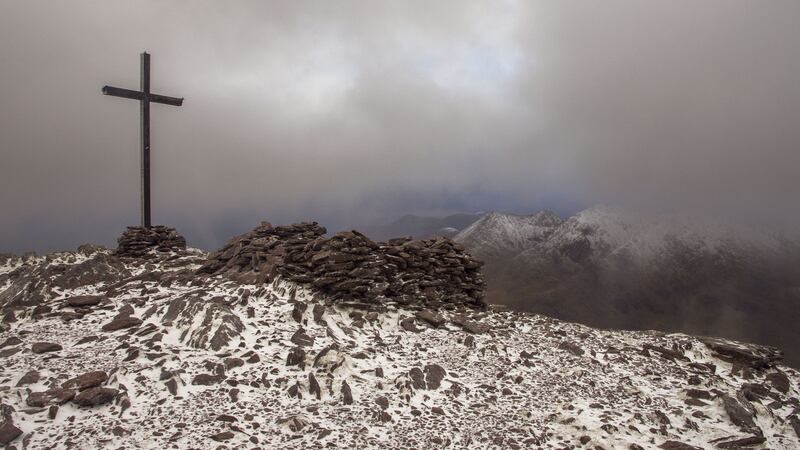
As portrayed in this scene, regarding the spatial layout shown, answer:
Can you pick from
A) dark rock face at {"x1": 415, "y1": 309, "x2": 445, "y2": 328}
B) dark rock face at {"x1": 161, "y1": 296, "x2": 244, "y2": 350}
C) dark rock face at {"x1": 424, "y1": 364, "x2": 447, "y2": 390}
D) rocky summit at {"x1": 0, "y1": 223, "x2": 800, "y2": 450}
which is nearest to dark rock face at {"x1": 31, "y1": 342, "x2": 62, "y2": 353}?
rocky summit at {"x1": 0, "y1": 223, "x2": 800, "y2": 450}

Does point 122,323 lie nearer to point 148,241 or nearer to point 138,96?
point 148,241

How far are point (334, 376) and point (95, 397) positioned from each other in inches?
229

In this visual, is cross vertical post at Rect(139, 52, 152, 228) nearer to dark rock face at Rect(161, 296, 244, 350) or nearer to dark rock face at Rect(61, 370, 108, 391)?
dark rock face at Rect(161, 296, 244, 350)

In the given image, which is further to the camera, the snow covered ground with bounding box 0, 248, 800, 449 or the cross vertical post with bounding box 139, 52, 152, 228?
the cross vertical post with bounding box 139, 52, 152, 228

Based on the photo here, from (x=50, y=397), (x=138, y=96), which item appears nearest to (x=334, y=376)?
(x=50, y=397)

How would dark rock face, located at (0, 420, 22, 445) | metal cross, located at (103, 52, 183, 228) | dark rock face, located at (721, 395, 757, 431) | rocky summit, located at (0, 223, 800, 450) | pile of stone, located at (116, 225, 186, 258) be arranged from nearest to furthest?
dark rock face, located at (0, 420, 22, 445)
rocky summit, located at (0, 223, 800, 450)
dark rock face, located at (721, 395, 757, 431)
pile of stone, located at (116, 225, 186, 258)
metal cross, located at (103, 52, 183, 228)

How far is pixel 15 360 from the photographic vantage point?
1222 centimetres

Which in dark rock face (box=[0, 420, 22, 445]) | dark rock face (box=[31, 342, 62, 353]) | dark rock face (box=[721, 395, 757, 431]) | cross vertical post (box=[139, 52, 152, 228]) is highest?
cross vertical post (box=[139, 52, 152, 228])

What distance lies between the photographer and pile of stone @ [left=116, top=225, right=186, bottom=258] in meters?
21.9

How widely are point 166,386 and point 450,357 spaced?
27.7ft

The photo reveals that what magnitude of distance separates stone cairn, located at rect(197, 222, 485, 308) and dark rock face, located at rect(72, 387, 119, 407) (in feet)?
24.6

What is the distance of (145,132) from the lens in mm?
23156

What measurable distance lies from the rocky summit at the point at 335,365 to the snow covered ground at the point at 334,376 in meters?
0.06

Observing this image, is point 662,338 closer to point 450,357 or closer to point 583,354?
point 583,354
